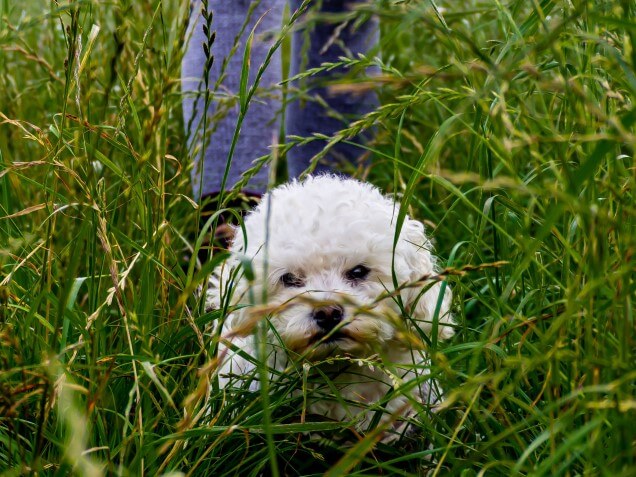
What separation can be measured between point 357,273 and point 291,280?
0.62 ft

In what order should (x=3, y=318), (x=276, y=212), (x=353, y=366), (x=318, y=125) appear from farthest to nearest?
(x=318, y=125)
(x=276, y=212)
(x=353, y=366)
(x=3, y=318)

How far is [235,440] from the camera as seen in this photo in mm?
1664

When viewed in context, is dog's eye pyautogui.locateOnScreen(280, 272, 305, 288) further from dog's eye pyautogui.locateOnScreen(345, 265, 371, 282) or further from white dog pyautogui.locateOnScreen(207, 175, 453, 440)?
dog's eye pyautogui.locateOnScreen(345, 265, 371, 282)

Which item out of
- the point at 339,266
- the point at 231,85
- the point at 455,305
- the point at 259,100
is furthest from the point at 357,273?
the point at 231,85

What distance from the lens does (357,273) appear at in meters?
2.24

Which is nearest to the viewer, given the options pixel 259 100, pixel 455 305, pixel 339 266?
pixel 455 305

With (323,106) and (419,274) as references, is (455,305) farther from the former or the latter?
Answer: (323,106)

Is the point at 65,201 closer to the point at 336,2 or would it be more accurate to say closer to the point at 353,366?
the point at 353,366

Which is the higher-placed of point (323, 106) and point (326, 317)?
point (323, 106)

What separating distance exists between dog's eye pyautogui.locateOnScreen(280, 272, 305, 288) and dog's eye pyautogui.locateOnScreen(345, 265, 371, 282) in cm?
13

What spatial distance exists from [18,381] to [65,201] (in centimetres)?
45

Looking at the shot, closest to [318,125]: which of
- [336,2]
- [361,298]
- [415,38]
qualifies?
[336,2]

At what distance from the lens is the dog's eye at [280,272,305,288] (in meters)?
2.26

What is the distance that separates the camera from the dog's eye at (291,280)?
2.26 m
